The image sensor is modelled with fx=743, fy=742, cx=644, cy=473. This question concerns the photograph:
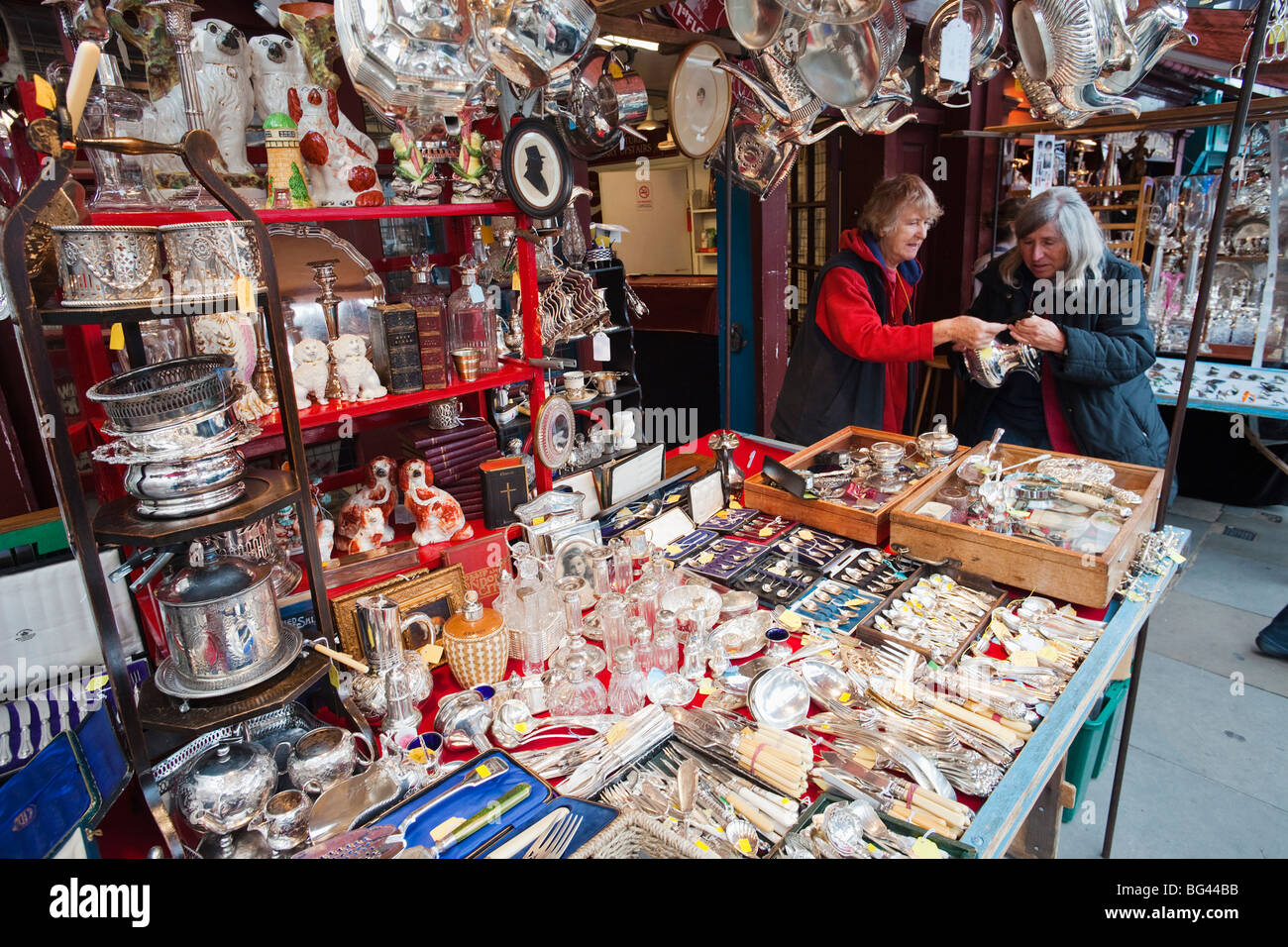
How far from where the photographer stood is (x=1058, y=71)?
202cm

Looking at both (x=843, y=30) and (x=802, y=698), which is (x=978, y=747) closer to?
(x=802, y=698)

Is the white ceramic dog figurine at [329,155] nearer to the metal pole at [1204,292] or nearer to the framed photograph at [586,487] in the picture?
the framed photograph at [586,487]

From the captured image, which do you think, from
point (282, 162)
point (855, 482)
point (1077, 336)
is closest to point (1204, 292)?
point (1077, 336)

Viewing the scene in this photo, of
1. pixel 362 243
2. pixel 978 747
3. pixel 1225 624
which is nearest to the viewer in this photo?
pixel 978 747

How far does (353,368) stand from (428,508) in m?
0.43

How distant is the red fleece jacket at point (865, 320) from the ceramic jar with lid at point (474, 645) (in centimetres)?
176

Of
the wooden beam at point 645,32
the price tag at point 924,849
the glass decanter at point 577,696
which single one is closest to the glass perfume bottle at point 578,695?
the glass decanter at point 577,696

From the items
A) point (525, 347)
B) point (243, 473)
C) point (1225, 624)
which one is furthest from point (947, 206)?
point (243, 473)

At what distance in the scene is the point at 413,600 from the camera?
5.39 ft

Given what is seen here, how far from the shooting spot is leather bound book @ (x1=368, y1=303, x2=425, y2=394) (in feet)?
6.66

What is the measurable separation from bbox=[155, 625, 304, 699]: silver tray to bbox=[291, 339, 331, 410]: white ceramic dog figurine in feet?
2.54

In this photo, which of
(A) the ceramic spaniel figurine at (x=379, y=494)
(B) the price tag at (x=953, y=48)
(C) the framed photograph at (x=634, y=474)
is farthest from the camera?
(C) the framed photograph at (x=634, y=474)

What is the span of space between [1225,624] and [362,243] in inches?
160

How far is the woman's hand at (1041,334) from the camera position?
243 cm
